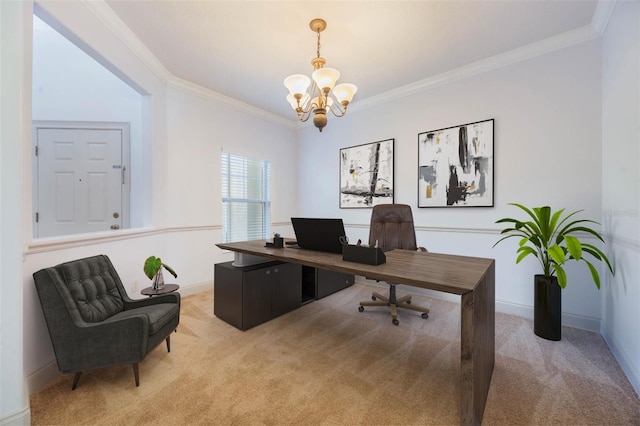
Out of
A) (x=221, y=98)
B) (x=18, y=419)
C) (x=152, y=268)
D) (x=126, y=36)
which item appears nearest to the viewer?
(x=18, y=419)

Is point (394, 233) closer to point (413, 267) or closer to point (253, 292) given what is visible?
point (413, 267)

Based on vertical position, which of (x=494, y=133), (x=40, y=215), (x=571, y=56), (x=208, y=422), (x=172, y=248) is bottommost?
(x=208, y=422)

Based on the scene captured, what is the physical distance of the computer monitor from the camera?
6.45 ft

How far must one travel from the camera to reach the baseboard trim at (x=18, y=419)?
4.27ft

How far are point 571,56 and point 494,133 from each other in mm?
881

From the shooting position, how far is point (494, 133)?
2.91 meters

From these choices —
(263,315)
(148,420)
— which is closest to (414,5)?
(263,315)

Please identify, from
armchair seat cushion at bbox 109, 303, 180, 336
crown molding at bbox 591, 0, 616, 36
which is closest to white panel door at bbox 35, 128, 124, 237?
armchair seat cushion at bbox 109, 303, 180, 336

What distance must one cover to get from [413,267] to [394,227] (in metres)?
1.27

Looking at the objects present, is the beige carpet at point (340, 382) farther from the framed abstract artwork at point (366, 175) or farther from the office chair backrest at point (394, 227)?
the framed abstract artwork at point (366, 175)

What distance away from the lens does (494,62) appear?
2879 mm

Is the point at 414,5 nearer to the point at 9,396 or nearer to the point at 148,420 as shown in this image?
the point at 148,420

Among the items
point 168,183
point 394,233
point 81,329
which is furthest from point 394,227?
point 168,183

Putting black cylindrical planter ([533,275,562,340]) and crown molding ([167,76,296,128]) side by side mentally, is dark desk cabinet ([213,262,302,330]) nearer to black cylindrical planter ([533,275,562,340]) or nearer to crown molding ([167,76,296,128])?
black cylindrical planter ([533,275,562,340])
